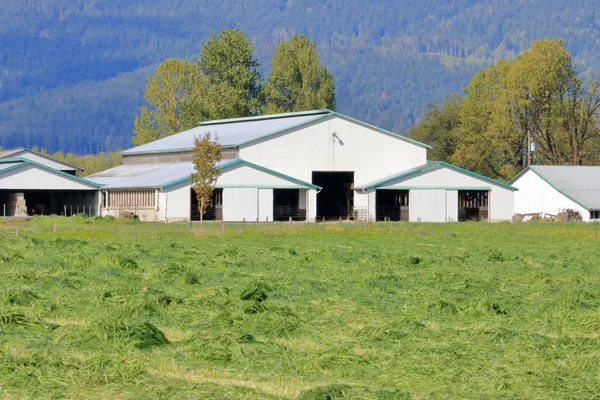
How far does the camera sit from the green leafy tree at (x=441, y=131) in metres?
103

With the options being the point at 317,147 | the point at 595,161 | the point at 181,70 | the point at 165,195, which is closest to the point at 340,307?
the point at 165,195

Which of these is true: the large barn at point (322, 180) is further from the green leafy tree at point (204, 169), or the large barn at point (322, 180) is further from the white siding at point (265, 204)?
the green leafy tree at point (204, 169)

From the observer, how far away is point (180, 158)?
7556 cm

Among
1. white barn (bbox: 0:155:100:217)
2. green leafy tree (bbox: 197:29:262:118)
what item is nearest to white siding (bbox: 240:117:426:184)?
white barn (bbox: 0:155:100:217)

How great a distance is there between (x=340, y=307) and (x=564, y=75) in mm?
72106

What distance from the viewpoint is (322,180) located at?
7544cm

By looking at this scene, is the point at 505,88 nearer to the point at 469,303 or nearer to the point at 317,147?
the point at 317,147

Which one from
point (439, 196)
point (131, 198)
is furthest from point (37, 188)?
point (439, 196)

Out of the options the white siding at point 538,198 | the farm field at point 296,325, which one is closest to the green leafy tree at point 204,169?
the farm field at point 296,325

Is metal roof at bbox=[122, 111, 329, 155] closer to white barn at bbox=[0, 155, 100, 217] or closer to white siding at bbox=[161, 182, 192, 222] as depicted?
white siding at bbox=[161, 182, 192, 222]

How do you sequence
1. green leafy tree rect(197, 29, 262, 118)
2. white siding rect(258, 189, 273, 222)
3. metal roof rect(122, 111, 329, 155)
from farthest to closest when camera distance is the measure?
green leafy tree rect(197, 29, 262, 118) → metal roof rect(122, 111, 329, 155) → white siding rect(258, 189, 273, 222)

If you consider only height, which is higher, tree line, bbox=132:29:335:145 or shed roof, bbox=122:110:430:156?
tree line, bbox=132:29:335:145

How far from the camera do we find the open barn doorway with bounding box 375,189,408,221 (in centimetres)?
7162

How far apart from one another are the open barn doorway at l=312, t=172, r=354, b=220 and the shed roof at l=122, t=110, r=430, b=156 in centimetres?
418
